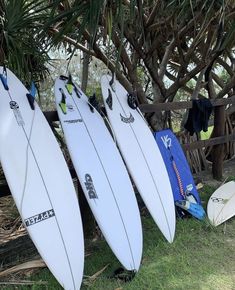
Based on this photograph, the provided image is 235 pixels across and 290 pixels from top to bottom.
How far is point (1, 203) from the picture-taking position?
4.48m

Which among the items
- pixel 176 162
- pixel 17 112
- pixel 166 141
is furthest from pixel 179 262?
pixel 17 112

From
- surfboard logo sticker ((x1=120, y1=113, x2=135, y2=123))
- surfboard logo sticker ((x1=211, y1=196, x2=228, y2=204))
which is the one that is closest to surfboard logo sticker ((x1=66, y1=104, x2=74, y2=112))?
surfboard logo sticker ((x1=120, y1=113, x2=135, y2=123))

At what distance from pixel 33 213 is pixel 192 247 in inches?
52.0

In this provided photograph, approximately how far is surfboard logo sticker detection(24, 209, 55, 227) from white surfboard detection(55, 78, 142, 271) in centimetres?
34

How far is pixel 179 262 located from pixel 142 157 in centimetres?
100

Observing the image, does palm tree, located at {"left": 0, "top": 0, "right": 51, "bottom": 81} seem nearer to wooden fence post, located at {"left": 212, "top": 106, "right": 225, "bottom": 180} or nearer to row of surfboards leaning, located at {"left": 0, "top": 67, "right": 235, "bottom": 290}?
row of surfboards leaning, located at {"left": 0, "top": 67, "right": 235, "bottom": 290}

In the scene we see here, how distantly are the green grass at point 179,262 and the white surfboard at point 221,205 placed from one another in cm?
8

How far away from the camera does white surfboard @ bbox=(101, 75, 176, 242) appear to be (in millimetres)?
3159

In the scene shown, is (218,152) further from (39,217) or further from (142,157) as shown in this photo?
(39,217)

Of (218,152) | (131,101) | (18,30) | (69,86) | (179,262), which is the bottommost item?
(179,262)

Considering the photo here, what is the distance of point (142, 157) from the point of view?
339 cm

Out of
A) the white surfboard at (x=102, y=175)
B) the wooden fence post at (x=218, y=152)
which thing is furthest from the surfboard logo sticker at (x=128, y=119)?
the wooden fence post at (x=218, y=152)

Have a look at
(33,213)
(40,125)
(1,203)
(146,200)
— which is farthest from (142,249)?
(1,203)

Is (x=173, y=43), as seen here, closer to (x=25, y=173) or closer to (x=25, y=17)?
(x=25, y=17)
